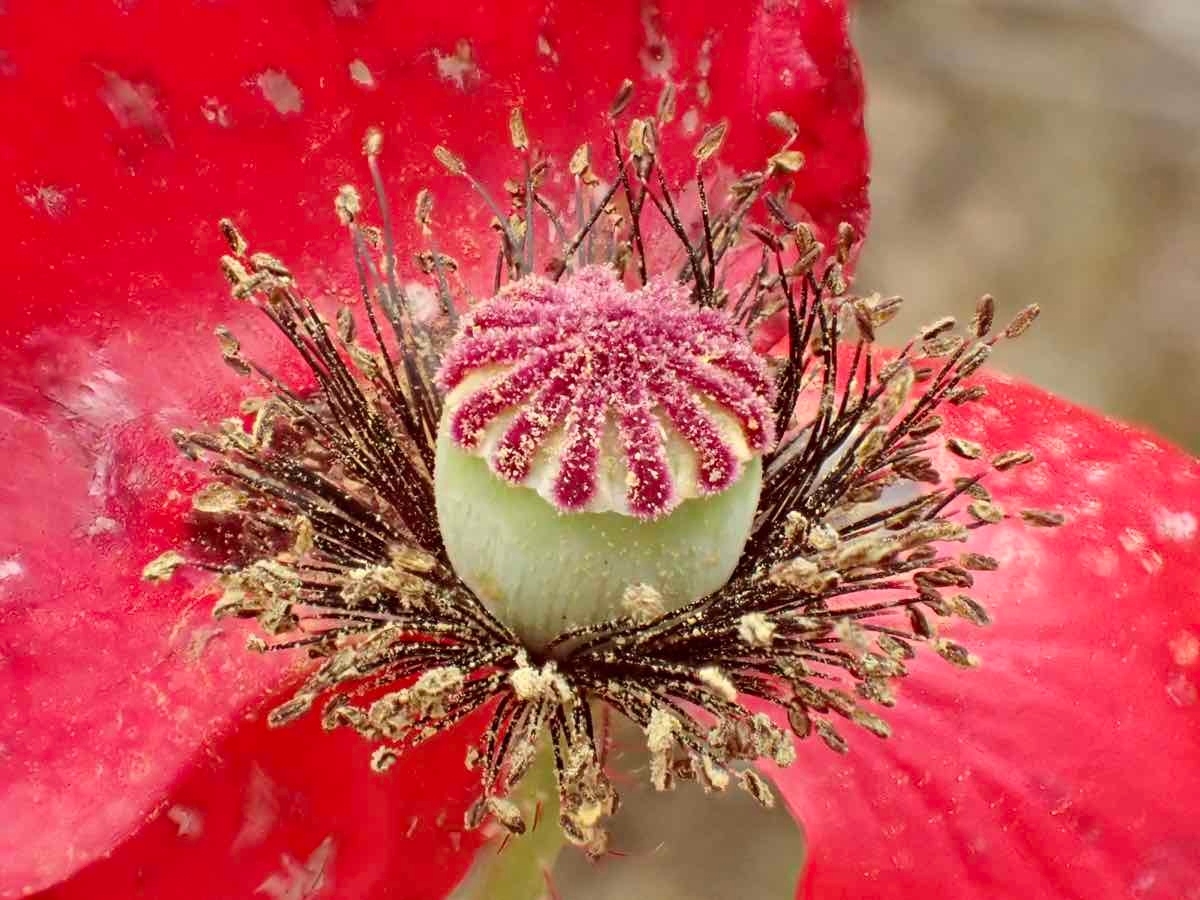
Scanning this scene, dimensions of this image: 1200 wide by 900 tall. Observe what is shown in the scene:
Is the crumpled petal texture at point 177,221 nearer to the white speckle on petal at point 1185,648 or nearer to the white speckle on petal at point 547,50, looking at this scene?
the white speckle on petal at point 547,50

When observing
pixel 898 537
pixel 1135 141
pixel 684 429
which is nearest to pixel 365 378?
pixel 684 429

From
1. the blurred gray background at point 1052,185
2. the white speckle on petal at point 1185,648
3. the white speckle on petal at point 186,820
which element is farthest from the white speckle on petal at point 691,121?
the blurred gray background at point 1052,185

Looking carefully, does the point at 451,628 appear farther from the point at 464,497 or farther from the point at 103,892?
the point at 103,892

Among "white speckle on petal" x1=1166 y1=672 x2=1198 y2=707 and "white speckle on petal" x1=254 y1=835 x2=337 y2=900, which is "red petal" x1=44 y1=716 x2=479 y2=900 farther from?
"white speckle on petal" x1=1166 y1=672 x2=1198 y2=707

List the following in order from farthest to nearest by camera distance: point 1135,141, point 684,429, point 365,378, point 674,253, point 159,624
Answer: point 1135,141, point 674,253, point 365,378, point 159,624, point 684,429

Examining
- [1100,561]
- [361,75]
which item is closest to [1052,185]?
[1100,561]

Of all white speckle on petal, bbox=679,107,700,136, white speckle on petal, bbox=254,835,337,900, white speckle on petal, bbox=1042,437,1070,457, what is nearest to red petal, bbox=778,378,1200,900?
white speckle on petal, bbox=1042,437,1070,457
